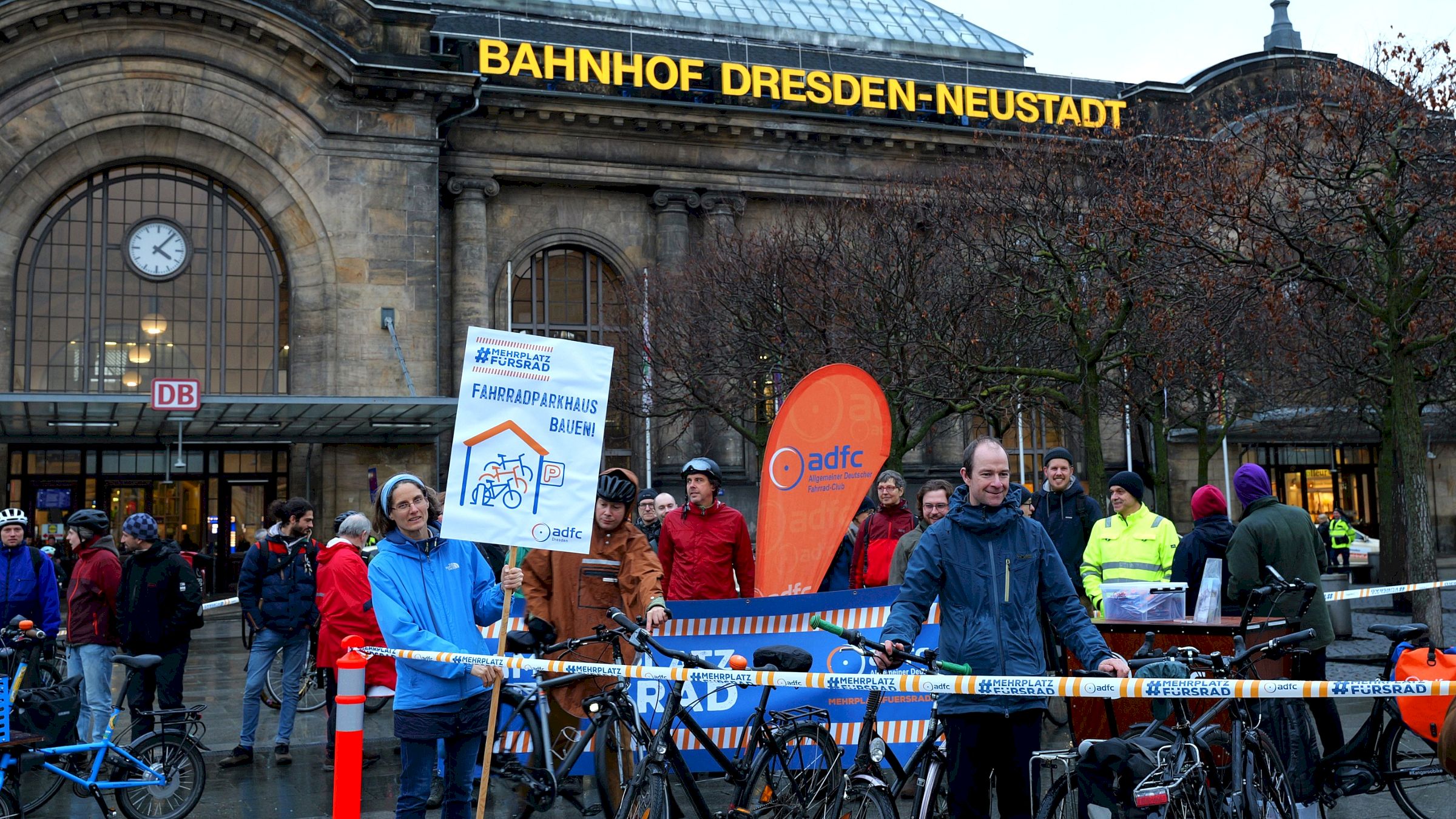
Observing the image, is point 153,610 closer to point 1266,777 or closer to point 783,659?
point 783,659

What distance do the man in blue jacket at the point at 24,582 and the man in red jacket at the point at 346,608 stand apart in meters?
2.31

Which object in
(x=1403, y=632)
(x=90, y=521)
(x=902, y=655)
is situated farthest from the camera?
(x=90, y=521)

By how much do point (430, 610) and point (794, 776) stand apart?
6.52 ft

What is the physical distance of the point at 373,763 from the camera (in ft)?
33.0

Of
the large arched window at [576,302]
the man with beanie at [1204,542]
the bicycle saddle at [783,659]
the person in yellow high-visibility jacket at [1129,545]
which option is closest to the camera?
the bicycle saddle at [783,659]

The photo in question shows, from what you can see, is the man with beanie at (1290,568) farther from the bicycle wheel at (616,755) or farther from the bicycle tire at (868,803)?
the bicycle wheel at (616,755)

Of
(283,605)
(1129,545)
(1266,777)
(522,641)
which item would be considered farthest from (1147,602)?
(283,605)

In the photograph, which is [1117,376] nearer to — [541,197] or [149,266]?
[541,197]

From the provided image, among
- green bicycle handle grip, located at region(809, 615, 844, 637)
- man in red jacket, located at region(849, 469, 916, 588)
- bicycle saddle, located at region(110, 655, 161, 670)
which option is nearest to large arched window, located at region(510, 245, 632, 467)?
man in red jacket, located at region(849, 469, 916, 588)

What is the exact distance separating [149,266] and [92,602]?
70.1 feet

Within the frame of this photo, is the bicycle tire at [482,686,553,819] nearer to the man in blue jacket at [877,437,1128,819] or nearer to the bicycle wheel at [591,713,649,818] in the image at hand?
the bicycle wheel at [591,713,649,818]

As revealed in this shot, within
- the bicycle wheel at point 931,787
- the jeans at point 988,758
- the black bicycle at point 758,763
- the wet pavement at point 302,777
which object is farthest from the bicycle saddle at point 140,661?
the jeans at point 988,758

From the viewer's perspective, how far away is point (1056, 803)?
5.23 m

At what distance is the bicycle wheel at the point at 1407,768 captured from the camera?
7.05 metres
